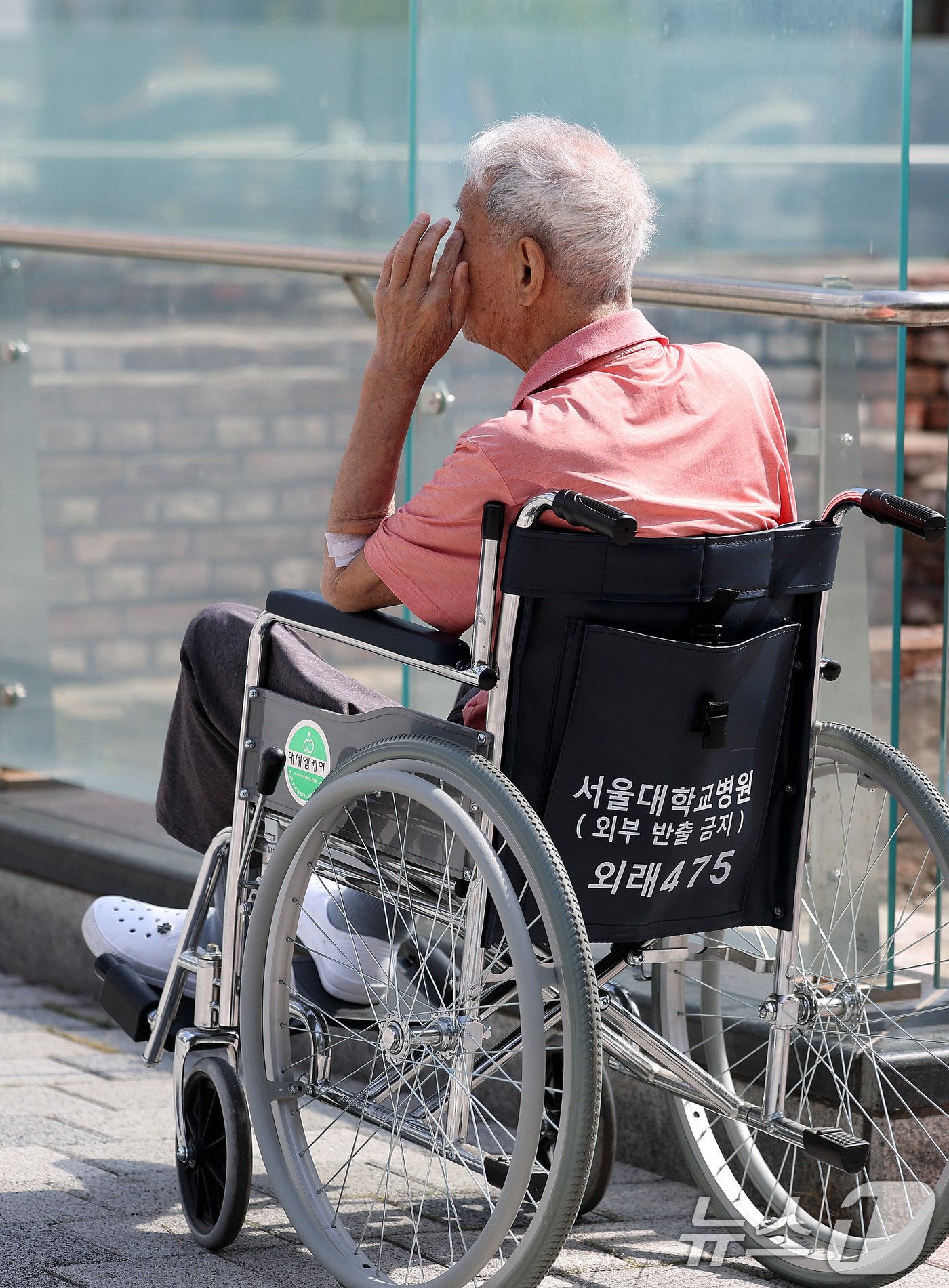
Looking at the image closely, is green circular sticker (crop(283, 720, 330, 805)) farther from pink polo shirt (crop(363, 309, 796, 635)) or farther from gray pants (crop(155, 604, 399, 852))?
pink polo shirt (crop(363, 309, 796, 635))

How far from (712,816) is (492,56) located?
5.58 feet

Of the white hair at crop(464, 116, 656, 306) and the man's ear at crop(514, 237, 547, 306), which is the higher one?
the white hair at crop(464, 116, 656, 306)

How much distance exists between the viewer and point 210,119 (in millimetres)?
3971

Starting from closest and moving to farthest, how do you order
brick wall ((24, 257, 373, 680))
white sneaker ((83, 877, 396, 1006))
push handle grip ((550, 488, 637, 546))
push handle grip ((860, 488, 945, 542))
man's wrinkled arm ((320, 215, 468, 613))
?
push handle grip ((550, 488, 637, 546)) → push handle grip ((860, 488, 945, 542)) → man's wrinkled arm ((320, 215, 468, 613)) → white sneaker ((83, 877, 396, 1006)) → brick wall ((24, 257, 373, 680))

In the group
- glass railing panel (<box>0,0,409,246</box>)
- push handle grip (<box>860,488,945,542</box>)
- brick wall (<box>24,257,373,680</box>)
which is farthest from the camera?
brick wall (<box>24,257,373,680</box>)

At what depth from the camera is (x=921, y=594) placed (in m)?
3.08

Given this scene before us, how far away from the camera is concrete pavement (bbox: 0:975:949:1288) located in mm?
2430

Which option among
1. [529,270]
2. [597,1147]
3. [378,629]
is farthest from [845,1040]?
[529,270]

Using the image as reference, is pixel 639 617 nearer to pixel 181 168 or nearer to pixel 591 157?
pixel 591 157

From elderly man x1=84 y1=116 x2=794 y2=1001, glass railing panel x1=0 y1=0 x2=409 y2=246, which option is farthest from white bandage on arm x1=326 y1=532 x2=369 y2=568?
glass railing panel x1=0 y1=0 x2=409 y2=246

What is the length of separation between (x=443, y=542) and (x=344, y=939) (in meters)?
0.74

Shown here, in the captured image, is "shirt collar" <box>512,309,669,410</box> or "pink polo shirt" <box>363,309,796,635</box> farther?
"shirt collar" <box>512,309,669,410</box>

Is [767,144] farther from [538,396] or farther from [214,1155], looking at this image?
[214,1155]

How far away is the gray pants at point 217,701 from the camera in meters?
2.44
